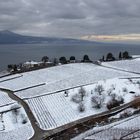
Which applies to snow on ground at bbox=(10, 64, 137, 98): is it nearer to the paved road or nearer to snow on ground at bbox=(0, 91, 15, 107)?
the paved road

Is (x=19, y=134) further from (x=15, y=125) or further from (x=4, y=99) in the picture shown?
(x=4, y=99)

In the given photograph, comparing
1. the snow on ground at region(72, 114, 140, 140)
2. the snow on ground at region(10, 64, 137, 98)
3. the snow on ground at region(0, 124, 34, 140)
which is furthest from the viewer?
the snow on ground at region(10, 64, 137, 98)

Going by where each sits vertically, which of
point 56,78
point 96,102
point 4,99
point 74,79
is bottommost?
point 4,99

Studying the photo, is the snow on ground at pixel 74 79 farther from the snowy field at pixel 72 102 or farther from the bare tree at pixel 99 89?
the bare tree at pixel 99 89

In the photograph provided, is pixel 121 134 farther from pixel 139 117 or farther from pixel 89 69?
pixel 89 69

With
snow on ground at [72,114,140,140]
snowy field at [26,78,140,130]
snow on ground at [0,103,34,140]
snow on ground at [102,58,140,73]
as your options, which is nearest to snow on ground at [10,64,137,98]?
snowy field at [26,78,140,130]

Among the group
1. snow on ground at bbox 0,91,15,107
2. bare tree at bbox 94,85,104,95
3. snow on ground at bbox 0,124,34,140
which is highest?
bare tree at bbox 94,85,104,95

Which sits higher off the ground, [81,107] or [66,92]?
[66,92]

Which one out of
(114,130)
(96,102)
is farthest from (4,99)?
(114,130)
